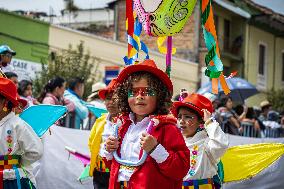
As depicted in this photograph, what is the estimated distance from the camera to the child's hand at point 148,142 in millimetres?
4055

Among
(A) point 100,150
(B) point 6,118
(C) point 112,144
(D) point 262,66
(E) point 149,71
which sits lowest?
(A) point 100,150

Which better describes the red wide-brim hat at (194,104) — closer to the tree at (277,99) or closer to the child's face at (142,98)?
the child's face at (142,98)

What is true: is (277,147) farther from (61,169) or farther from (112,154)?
(112,154)

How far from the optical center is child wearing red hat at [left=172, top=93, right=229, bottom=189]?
576cm

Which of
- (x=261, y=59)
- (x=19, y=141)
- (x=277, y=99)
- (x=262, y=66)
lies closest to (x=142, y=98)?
(x=19, y=141)

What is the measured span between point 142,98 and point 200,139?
5.67ft

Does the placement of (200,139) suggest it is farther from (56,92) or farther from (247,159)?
(56,92)

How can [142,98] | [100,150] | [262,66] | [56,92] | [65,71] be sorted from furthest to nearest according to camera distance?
1. [262,66]
2. [65,71]
3. [56,92]
4. [100,150]
5. [142,98]

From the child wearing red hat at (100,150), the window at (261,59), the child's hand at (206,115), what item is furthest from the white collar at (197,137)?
the window at (261,59)

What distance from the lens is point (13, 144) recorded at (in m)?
5.20

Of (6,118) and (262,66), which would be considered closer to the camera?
(6,118)

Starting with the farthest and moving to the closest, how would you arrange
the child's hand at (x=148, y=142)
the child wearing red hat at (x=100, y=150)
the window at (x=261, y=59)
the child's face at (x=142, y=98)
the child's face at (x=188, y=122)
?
1. the window at (x=261, y=59)
2. the child wearing red hat at (x=100, y=150)
3. the child's face at (x=188, y=122)
4. the child's face at (x=142, y=98)
5. the child's hand at (x=148, y=142)

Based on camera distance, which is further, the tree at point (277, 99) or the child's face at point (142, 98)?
the tree at point (277, 99)

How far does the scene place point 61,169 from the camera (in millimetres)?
7711
